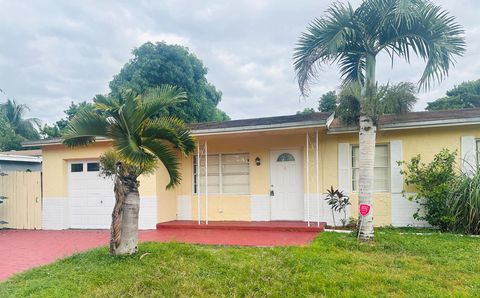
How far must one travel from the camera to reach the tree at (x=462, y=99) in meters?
22.0

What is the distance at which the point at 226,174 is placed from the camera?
10914mm

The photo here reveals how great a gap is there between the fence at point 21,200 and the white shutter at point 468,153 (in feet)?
42.7

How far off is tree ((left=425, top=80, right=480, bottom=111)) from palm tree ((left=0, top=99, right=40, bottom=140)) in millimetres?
32593

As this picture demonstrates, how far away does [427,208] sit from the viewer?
8586mm

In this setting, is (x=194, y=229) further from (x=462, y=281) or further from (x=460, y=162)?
(x=460, y=162)

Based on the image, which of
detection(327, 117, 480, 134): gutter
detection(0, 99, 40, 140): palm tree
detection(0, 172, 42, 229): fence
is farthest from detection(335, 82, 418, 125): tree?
detection(0, 99, 40, 140): palm tree

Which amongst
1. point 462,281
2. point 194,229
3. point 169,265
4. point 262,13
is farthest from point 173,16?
point 462,281

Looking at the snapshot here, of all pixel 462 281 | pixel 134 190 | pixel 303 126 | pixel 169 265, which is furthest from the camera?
pixel 303 126

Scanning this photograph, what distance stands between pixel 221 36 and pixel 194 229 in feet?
27.8

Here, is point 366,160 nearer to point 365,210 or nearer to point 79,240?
point 365,210

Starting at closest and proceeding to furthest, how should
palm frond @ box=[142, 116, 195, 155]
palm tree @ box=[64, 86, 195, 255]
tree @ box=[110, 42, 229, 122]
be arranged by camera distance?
palm tree @ box=[64, 86, 195, 255] < palm frond @ box=[142, 116, 195, 155] < tree @ box=[110, 42, 229, 122]

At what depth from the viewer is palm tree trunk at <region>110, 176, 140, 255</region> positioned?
20.0 feet

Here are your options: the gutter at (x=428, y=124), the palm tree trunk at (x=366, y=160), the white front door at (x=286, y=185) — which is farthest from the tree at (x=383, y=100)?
the white front door at (x=286, y=185)

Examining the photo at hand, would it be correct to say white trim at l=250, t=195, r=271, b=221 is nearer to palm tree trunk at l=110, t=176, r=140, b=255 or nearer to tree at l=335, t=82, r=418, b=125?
tree at l=335, t=82, r=418, b=125
